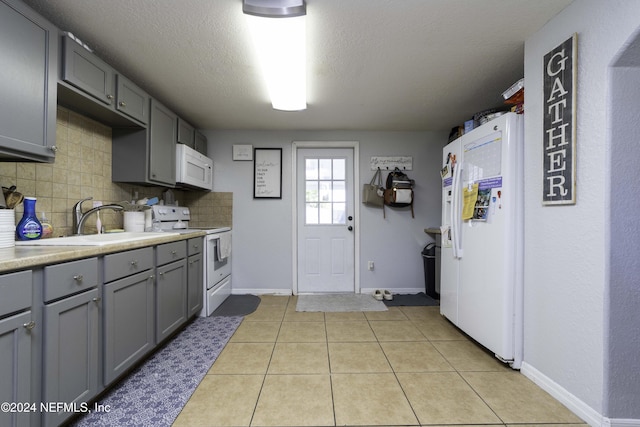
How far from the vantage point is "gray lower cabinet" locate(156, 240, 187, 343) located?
6.59 feet

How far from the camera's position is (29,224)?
163cm

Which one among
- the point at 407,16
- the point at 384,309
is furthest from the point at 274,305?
the point at 407,16

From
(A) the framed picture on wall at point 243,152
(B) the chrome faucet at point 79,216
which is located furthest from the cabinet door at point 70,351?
(A) the framed picture on wall at point 243,152

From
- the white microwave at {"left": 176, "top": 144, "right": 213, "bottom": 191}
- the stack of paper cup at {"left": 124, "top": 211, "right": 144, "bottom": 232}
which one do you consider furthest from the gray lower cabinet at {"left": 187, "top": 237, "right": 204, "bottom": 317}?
the white microwave at {"left": 176, "top": 144, "right": 213, "bottom": 191}

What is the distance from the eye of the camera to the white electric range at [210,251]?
2.85 m

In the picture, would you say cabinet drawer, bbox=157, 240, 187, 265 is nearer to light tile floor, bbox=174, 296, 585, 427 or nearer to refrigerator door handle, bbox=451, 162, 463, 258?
light tile floor, bbox=174, 296, 585, 427

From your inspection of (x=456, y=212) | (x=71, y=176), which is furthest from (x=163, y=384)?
(x=456, y=212)

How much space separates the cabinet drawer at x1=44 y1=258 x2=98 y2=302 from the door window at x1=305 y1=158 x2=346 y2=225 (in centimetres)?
259

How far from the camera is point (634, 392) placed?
1313 mm

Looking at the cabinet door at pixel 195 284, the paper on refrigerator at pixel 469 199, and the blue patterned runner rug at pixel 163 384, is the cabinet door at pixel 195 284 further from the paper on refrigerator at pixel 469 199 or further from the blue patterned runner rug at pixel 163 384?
the paper on refrigerator at pixel 469 199

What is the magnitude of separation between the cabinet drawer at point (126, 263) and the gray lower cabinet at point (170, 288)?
0.14m

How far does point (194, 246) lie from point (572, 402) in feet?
9.24

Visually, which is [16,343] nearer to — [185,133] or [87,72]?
[87,72]

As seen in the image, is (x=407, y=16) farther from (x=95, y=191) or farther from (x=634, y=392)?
(x=95, y=191)
